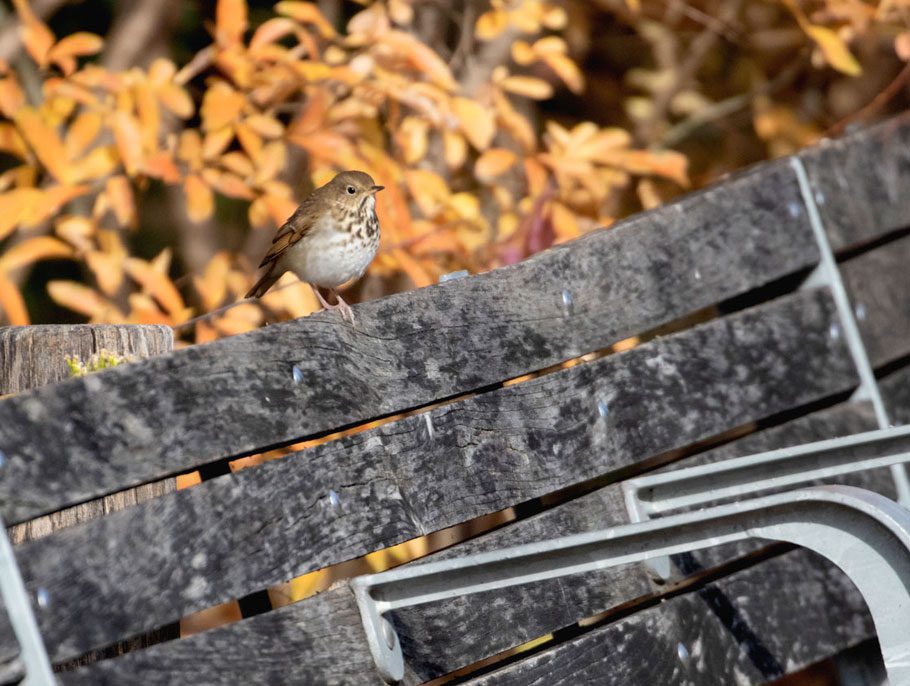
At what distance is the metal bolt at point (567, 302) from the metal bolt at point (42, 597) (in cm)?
104

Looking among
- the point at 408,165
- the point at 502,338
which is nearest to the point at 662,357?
the point at 502,338

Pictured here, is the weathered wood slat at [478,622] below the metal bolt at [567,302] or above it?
below

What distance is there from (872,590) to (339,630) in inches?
26.1

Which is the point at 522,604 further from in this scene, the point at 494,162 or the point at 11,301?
the point at 494,162

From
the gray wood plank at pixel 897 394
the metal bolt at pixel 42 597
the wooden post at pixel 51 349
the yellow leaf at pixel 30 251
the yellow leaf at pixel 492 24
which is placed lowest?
the gray wood plank at pixel 897 394

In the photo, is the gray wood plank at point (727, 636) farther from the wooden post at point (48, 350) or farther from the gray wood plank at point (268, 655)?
the wooden post at point (48, 350)

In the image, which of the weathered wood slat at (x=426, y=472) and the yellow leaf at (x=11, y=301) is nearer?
the weathered wood slat at (x=426, y=472)

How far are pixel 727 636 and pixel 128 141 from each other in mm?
1668

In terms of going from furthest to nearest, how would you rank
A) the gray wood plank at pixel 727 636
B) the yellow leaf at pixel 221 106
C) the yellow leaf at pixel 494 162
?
the yellow leaf at pixel 494 162 → the yellow leaf at pixel 221 106 → the gray wood plank at pixel 727 636

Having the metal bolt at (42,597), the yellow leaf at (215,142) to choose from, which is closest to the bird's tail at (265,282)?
the yellow leaf at (215,142)

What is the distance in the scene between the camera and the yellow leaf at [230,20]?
304 cm

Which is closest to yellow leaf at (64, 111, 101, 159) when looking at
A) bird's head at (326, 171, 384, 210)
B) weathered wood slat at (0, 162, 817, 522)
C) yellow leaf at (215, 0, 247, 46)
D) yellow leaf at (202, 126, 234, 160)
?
yellow leaf at (202, 126, 234, 160)

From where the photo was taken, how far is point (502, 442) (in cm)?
195

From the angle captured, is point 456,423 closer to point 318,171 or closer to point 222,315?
point 222,315
